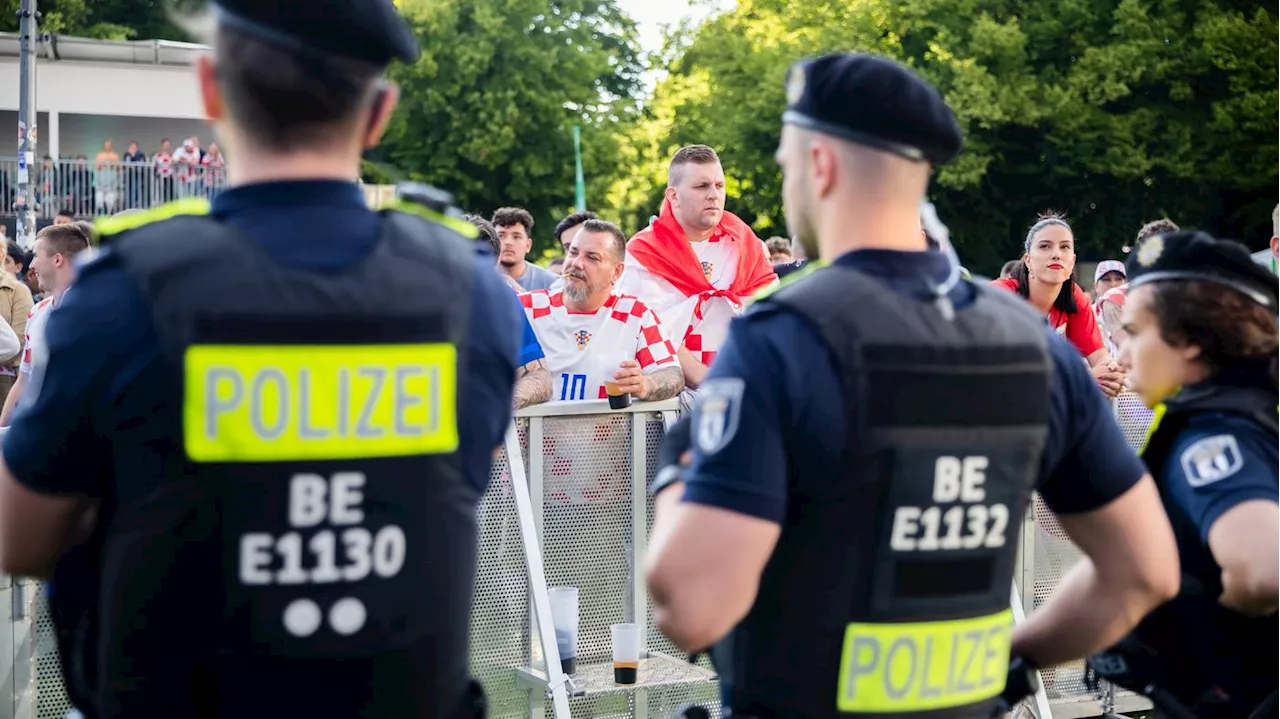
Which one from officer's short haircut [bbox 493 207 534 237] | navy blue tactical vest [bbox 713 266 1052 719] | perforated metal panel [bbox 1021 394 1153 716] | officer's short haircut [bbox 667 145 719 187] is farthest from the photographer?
officer's short haircut [bbox 493 207 534 237]

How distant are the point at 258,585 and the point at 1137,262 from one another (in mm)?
2105

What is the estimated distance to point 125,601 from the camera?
224 cm

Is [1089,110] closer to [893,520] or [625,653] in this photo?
[625,653]

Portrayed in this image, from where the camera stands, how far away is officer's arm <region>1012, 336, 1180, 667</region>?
2654 millimetres

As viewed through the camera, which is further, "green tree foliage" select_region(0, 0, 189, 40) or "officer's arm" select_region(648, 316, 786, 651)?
"green tree foliage" select_region(0, 0, 189, 40)

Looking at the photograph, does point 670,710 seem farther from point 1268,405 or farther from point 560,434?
point 1268,405

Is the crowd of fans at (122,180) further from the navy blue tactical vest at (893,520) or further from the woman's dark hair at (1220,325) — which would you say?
the navy blue tactical vest at (893,520)

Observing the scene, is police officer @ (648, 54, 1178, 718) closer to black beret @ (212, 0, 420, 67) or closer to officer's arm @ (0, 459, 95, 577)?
black beret @ (212, 0, 420, 67)

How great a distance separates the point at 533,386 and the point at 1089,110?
27853 millimetres

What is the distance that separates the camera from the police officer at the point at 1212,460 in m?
3.00

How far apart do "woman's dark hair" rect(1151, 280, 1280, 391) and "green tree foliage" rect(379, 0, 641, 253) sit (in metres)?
34.8

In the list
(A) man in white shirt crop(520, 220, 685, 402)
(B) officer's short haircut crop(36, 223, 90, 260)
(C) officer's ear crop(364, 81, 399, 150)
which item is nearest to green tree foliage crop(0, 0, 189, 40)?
(B) officer's short haircut crop(36, 223, 90, 260)

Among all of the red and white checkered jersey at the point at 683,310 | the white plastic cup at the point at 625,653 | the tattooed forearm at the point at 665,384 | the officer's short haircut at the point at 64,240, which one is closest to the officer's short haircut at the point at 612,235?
the red and white checkered jersey at the point at 683,310

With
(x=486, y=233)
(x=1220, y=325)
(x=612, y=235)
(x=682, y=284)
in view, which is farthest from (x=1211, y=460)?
(x=486, y=233)
